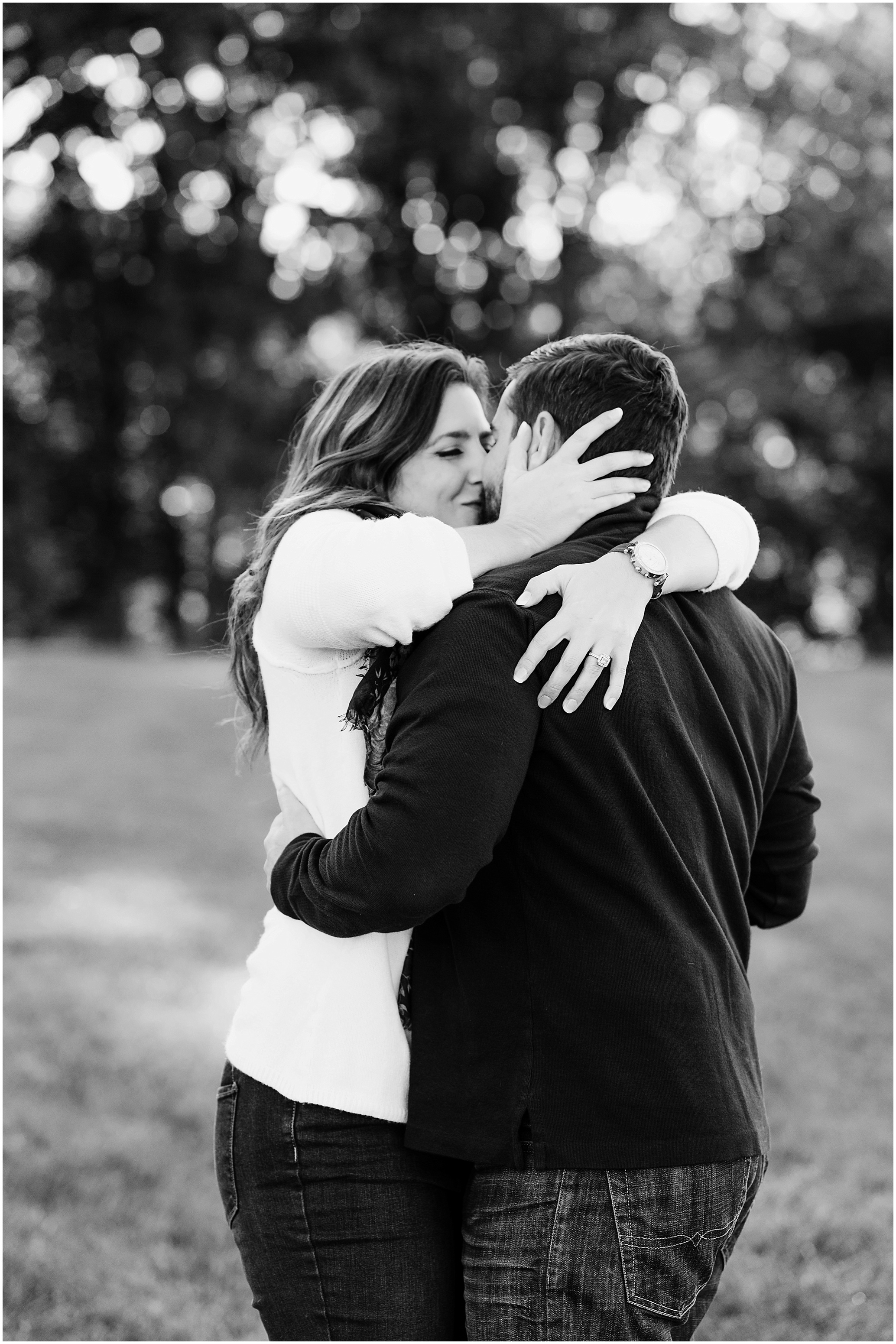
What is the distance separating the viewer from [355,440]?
86.7 inches

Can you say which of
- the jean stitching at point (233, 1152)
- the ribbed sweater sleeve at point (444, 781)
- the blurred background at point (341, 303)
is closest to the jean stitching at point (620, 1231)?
the ribbed sweater sleeve at point (444, 781)

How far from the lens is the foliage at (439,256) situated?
703 inches

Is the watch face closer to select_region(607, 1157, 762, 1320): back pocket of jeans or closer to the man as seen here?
the man

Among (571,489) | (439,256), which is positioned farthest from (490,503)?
(439,256)

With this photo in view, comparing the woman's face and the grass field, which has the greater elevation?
the woman's face

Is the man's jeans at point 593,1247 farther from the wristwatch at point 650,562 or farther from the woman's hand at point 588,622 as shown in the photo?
the wristwatch at point 650,562

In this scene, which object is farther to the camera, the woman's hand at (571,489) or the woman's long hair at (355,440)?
the woman's long hair at (355,440)

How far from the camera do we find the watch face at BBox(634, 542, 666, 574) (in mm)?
1803

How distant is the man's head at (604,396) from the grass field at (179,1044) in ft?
8.99

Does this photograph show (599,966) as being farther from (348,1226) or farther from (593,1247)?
(348,1226)

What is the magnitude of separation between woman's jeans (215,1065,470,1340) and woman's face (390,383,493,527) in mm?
1072

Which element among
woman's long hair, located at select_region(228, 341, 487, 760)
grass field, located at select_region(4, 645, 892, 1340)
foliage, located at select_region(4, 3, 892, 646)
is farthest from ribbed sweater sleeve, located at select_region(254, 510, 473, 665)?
foliage, located at select_region(4, 3, 892, 646)

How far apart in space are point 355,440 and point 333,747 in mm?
645

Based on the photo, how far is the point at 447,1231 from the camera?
70.9 inches
